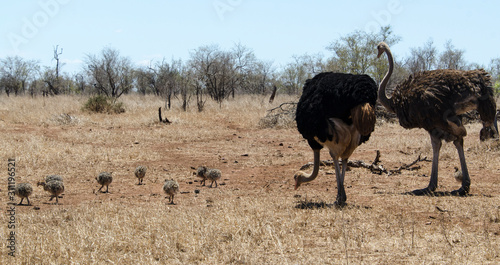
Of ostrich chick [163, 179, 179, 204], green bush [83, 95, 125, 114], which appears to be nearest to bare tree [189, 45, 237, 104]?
green bush [83, 95, 125, 114]

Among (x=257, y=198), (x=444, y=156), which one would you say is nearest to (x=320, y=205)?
(x=257, y=198)

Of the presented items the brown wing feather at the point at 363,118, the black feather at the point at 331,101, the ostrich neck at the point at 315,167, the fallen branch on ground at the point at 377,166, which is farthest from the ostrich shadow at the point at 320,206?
the fallen branch on ground at the point at 377,166

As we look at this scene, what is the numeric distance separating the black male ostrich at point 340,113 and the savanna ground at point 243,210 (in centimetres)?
79

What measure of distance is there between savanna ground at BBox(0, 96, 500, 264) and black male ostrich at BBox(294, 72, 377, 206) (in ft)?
2.59

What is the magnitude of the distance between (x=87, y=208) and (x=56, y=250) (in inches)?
79.2

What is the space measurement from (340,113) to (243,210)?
162 centimetres

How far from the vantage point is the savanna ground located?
14.8ft

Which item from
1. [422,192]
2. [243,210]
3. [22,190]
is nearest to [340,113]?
[243,210]

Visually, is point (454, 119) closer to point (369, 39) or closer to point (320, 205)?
point (320, 205)

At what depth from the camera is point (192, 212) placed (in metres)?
6.34

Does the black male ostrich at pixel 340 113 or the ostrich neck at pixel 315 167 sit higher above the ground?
the black male ostrich at pixel 340 113

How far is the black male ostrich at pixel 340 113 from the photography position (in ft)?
19.1

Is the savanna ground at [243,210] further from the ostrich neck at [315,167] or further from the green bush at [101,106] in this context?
the green bush at [101,106]

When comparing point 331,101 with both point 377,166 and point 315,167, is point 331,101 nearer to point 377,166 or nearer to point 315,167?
point 315,167
